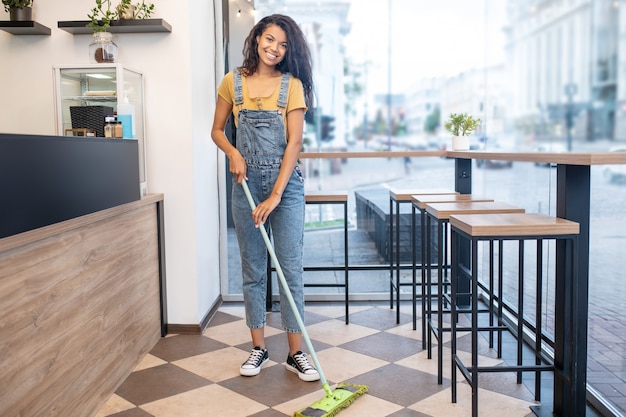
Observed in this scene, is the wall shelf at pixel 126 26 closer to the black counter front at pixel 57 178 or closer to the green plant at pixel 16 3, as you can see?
the green plant at pixel 16 3

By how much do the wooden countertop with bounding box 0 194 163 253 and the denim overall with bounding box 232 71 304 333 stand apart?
1.56ft

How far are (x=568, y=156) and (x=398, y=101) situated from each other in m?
2.24

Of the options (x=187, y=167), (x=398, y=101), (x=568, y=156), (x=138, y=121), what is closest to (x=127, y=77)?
(x=138, y=121)

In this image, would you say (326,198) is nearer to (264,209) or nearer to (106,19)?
(264,209)

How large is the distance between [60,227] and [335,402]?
45.3 inches

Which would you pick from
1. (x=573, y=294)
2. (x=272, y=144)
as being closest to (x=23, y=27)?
(x=272, y=144)

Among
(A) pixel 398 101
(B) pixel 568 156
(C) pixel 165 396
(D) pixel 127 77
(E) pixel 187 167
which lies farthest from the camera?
(A) pixel 398 101

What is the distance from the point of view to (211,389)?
2555 millimetres

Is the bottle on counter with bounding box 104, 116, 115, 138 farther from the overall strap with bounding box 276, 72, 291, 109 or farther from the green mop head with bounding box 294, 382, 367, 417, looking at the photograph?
the green mop head with bounding box 294, 382, 367, 417

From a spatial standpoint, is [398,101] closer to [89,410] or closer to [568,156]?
[568,156]

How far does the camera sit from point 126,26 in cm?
306

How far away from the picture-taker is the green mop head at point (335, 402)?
221cm

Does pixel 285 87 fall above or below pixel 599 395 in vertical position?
above

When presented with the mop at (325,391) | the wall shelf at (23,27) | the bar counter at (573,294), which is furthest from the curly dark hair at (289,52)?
the wall shelf at (23,27)
